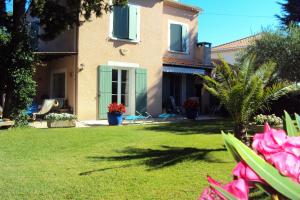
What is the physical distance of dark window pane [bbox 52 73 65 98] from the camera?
2328cm

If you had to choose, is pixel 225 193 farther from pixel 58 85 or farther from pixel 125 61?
pixel 58 85

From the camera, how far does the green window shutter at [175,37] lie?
2641 centimetres

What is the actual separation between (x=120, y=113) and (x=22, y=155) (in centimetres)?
835

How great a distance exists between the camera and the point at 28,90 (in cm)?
1823

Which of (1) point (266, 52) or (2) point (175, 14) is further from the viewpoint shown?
(2) point (175, 14)

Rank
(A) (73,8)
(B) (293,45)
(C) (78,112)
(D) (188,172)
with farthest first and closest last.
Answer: (C) (78,112), (B) (293,45), (A) (73,8), (D) (188,172)

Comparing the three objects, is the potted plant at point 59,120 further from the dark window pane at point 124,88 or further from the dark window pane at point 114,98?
the dark window pane at point 124,88

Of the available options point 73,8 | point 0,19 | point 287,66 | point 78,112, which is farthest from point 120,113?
point 287,66

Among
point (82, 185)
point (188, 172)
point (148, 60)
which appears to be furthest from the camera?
point (148, 60)

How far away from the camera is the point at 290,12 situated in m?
32.9

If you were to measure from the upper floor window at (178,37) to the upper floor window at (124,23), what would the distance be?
379 centimetres

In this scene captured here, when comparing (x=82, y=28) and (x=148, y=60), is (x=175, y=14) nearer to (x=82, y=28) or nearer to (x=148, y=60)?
(x=148, y=60)

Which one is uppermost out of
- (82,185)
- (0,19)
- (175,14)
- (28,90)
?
(175,14)

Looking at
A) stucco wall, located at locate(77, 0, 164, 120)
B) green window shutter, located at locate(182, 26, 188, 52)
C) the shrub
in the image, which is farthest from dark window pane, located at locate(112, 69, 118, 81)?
the shrub
